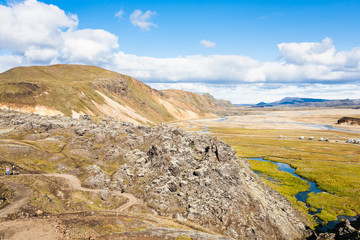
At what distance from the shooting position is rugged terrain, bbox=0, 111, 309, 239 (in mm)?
29750

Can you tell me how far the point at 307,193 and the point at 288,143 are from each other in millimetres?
82943

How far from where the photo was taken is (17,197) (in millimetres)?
29688

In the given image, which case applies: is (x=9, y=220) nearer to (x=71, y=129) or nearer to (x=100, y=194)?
(x=100, y=194)

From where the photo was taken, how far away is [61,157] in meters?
48.3

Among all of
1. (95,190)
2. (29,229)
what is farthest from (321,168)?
(29,229)

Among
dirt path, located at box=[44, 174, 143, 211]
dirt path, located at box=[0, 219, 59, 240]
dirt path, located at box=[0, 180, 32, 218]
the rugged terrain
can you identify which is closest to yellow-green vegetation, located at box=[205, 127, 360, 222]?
the rugged terrain

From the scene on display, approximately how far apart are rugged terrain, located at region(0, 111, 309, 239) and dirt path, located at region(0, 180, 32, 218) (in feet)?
2.57

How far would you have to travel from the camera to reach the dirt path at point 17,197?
26428 millimetres

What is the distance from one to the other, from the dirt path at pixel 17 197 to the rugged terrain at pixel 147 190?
0.78m

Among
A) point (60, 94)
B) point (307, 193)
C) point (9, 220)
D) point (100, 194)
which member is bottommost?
point (307, 193)

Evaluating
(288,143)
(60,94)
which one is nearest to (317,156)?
(288,143)

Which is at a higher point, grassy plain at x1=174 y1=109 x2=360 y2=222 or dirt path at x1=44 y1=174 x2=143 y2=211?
dirt path at x1=44 y1=174 x2=143 y2=211

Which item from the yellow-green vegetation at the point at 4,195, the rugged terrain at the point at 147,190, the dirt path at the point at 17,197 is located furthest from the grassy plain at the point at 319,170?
the yellow-green vegetation at the point at 4,195

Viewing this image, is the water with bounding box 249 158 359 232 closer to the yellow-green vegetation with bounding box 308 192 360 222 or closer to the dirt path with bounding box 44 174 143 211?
the yellow-green vegetation with bounding box 308 192 360 222
